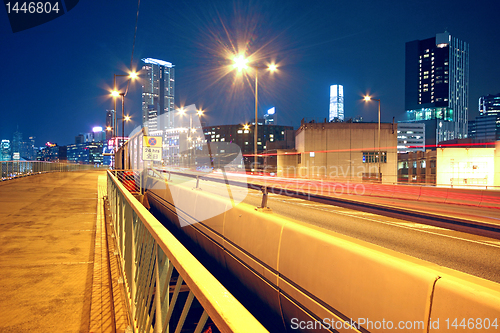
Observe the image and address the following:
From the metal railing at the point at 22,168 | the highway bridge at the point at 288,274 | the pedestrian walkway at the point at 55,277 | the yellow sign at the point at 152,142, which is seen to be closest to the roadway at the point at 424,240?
the highway bridge at the point at 288,274

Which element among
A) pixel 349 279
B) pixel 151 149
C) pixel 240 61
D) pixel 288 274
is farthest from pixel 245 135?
pixel 349 279

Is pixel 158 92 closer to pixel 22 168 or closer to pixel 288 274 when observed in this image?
pixel 22 168

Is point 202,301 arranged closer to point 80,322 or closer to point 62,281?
point 80,322

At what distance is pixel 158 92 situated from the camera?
161 meters

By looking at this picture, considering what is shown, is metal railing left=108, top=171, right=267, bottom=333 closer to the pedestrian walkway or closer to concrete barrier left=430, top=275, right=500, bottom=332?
the pedestrian walkway

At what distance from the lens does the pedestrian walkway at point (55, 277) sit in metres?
3.94

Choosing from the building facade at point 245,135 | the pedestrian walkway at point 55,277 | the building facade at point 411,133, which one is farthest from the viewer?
the building facade at point 411,133

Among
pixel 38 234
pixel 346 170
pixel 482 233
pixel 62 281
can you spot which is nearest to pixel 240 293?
pixel 62 281

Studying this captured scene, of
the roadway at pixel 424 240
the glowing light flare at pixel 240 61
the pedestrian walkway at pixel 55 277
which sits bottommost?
the roadway at pixel 424 240

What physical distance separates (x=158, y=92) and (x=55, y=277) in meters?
166

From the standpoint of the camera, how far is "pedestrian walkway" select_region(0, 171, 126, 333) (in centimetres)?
394

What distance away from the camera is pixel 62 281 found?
5.11 m

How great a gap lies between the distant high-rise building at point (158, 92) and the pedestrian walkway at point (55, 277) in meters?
108

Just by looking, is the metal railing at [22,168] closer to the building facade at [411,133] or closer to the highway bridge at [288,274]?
the highway bridge at [288,274]
